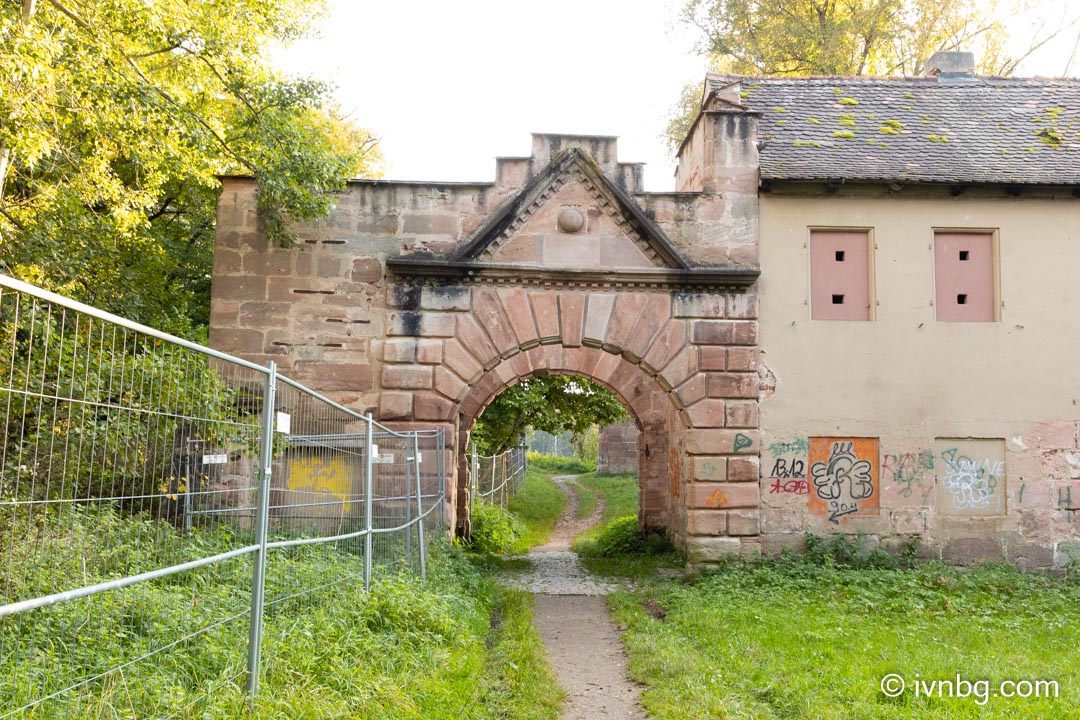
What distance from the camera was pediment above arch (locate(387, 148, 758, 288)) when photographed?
12961 millimetres

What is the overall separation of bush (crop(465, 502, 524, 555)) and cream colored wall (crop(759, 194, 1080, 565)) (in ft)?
22.0

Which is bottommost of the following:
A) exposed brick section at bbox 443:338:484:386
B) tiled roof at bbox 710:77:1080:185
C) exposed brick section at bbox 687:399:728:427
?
exposed brick section at bbox 687:399:728:427

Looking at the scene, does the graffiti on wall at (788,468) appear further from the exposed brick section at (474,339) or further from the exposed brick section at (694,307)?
the exposed brick section at (474,339)

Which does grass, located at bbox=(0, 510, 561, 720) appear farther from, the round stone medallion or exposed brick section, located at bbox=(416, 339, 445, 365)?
the round stone medallion

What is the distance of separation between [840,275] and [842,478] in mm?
2804

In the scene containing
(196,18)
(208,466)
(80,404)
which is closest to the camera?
(80,404)

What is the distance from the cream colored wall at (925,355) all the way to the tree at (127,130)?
254 inches

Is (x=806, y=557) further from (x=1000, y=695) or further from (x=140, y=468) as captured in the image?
(x=140, y=468)

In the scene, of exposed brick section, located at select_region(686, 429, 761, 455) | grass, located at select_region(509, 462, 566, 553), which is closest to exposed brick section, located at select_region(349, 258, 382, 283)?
exposed brick section, located at select_region(686, 429, 761, 455)

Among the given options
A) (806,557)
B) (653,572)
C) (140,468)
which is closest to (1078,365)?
(806,557)

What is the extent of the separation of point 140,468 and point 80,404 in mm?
730

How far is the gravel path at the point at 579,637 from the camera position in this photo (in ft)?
23.6

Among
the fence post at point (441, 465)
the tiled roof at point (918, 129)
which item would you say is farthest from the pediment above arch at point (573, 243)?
the fence post at point (441, 465)

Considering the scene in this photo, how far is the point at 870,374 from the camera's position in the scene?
13.3 metres
